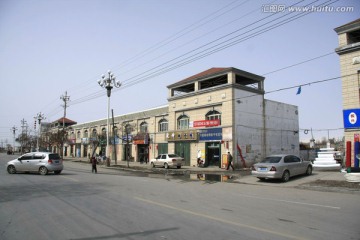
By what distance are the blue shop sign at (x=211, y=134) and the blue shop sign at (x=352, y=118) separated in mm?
13078

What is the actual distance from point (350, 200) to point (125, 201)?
863cm

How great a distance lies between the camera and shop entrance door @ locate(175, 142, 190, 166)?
113 feet

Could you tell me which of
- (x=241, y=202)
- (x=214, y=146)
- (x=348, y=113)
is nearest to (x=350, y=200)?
(x=241, y=202)

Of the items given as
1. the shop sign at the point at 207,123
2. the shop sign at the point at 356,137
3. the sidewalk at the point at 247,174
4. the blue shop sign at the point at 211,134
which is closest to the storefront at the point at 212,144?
the blue shop sign at the point at 211,134

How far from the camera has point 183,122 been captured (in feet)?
119

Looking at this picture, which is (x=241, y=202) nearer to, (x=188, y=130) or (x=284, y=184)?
(x=284, y=184)

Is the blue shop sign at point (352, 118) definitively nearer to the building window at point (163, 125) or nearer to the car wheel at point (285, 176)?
the car wheel at point (285, 176)

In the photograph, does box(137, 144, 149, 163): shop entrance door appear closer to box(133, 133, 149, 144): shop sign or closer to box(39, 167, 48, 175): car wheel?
box(133, 133, 149, 144): shop sign

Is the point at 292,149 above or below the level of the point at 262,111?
below

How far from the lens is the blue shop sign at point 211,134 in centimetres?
3097

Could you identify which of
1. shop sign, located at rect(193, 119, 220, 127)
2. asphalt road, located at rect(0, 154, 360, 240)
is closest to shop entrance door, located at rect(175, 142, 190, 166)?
shop sign, located at rect(193, 119, 220, 127)

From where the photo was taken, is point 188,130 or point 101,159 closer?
point 188,130

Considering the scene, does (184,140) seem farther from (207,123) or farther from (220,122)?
(220,122)

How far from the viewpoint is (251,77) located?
33.2m
